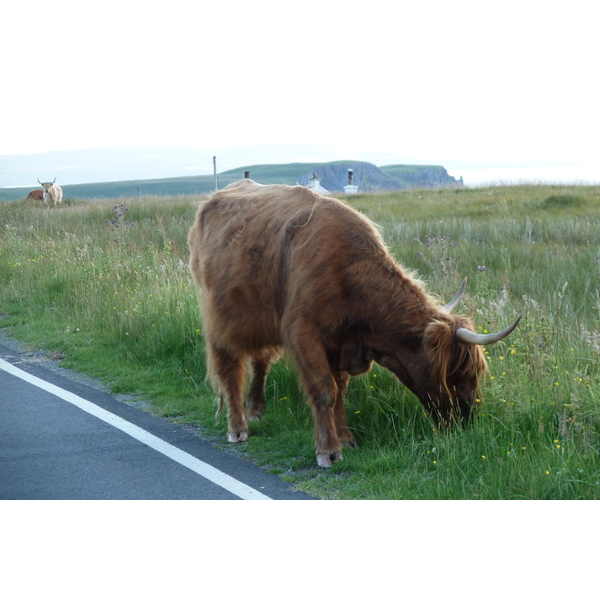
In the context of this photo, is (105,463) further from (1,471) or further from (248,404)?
(248,404)

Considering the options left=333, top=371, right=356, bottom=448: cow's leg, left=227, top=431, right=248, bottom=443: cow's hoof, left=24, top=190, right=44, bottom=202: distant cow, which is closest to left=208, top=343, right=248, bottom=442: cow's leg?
left=227, top=431, right=248, bottom=443: cow's hoof

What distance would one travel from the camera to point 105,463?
452cm

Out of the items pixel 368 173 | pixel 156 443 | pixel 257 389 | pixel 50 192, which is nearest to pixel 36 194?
pixel 50 192

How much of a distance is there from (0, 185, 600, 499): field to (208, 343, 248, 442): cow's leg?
0.50 ft

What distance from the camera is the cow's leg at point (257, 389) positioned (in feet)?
18.4

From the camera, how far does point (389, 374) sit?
5.50 m

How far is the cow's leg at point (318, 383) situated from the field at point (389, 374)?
A: 0.42ft

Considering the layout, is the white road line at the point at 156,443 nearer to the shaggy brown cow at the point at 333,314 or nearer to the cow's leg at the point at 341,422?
the shaggy brown cow at the point at 333,314

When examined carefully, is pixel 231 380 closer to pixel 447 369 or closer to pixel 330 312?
pixel 330 312

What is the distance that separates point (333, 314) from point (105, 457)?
1.68 meters

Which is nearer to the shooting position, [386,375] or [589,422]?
[589,422]

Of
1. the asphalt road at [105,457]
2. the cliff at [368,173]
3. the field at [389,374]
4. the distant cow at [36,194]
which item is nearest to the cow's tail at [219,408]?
the field at [389,374]

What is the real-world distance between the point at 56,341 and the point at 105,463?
3656 millimetres
